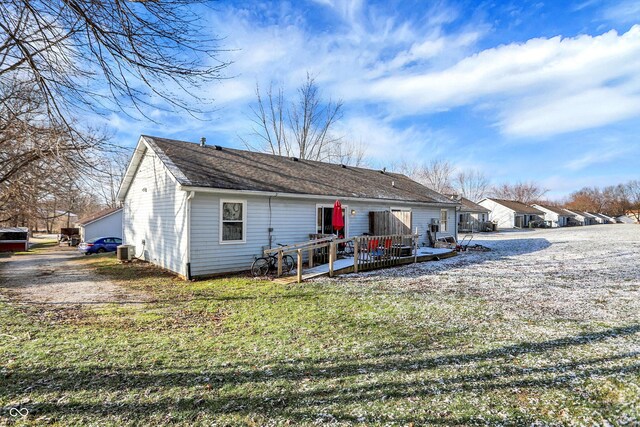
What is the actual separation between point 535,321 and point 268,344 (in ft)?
15.5

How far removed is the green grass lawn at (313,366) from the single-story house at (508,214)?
4723 cm

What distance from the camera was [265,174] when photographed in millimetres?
13133

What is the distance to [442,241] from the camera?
61.5ft

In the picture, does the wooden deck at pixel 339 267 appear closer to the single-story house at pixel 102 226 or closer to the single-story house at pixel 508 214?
the single-story house at pixel 102 226

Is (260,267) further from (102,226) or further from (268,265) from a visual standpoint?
(102,226)

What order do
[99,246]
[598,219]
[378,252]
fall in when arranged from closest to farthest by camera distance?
[378,252], [99,246], [598,219]

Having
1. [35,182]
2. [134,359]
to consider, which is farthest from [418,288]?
[35,182]

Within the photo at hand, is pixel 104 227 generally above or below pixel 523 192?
below

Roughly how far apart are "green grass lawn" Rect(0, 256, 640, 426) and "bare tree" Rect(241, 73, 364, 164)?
24.1 meters

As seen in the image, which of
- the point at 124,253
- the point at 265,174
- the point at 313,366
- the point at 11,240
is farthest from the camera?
the point at 11,240

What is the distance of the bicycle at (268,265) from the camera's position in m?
10.6

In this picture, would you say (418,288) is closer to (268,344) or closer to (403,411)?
(268,344)

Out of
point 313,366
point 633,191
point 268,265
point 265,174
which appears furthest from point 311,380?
point 633,191

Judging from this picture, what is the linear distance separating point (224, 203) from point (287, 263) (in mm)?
2983
